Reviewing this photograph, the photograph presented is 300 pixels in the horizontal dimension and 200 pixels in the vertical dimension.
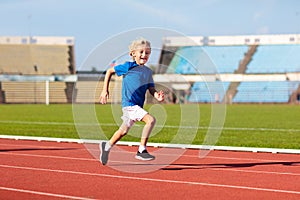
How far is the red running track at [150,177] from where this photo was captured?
19.6 ft

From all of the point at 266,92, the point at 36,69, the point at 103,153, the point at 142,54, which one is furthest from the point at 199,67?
the point at 142,54

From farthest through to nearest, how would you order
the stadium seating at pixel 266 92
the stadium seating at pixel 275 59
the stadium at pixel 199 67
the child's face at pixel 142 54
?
the stadium seating at pixel 275 59, the stadium at pixel 199 67, the stadium seating at pixel 266 92, the child's face at pixel 142 54

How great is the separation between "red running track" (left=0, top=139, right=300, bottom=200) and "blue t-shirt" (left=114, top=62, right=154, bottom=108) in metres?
1.00

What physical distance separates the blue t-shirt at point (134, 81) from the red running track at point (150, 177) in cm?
100

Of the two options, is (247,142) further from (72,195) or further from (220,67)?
(220,67)

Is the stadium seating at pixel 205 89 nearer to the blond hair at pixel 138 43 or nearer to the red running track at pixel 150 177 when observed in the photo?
the red running track at pixel 150 177

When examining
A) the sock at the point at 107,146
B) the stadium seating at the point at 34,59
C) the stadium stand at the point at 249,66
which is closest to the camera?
the sock at the point at 107,146

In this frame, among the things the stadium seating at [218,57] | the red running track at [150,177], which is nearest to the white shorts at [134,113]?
the red running track at [150,177]

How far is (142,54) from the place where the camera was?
7.66 metres

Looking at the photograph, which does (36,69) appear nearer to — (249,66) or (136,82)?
(249,66)

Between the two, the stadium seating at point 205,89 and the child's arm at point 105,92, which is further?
the stadium seating at point 205,89

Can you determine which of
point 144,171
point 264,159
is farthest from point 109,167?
point 264,159

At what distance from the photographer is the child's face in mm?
7645

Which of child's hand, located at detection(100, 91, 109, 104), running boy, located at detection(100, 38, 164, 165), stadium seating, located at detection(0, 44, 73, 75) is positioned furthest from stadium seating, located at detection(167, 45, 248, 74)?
child's hand, located at detection(100, 91, 109, 104)
